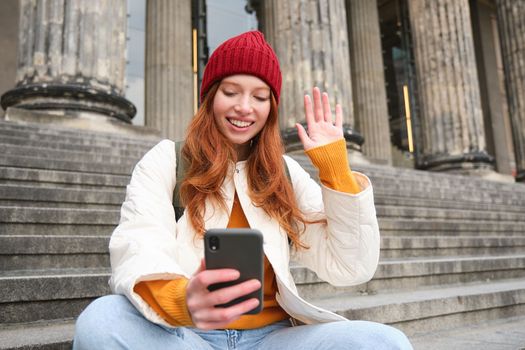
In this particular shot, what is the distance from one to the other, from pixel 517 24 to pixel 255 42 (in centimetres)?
1369

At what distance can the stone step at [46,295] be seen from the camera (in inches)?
81.9

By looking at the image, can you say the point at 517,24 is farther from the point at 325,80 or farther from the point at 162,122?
the point at 162,122

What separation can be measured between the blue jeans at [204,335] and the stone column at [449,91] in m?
10.3

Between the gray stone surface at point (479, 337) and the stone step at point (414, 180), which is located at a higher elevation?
the stone step at point (414, 180)

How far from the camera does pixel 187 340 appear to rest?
1.20 meters

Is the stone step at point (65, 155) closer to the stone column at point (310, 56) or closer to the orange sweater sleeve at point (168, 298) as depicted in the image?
the orange sweater sleeve at point (168, 298)

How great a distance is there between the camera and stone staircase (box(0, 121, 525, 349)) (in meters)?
2.17

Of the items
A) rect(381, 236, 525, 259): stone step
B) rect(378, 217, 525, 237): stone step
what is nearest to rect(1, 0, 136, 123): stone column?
rect(378, 217, 525, 237): stone step

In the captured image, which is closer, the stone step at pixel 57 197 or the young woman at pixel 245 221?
the young woman at pixel 245 221

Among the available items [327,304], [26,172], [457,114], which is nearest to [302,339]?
[327,304]

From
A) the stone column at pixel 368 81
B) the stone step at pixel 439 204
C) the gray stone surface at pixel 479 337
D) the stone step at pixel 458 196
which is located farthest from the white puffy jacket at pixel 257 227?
the stone column at pixel 368 81

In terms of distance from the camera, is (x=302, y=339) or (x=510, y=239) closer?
(x=302, y=339)

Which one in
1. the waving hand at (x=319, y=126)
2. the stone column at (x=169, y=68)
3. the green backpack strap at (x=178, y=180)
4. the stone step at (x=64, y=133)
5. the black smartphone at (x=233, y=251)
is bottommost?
the black smartphone at (x=233, y=251)

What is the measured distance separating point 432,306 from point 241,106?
6.73ft
